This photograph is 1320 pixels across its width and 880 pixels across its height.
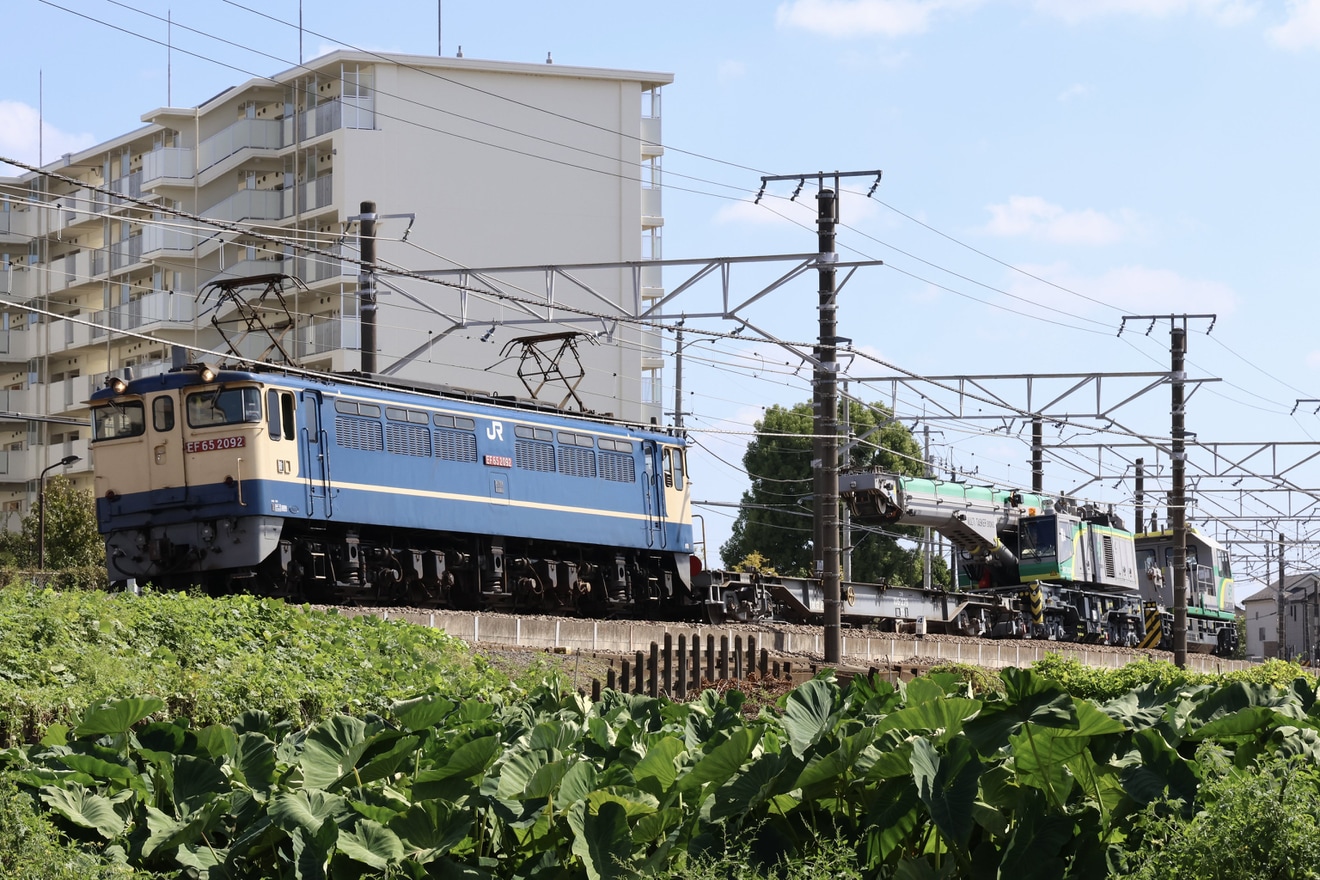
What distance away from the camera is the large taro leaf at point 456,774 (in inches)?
223

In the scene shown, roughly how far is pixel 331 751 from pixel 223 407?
63.2ft

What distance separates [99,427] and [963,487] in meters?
21.3

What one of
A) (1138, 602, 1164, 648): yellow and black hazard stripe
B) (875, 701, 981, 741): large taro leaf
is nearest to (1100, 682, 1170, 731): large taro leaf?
(875, 701, 981, 741): large taro leaf

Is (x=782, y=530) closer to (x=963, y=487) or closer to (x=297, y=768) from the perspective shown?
(x=963, y=487)

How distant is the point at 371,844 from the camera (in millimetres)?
5262

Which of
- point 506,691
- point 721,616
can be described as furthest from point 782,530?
point 506,691

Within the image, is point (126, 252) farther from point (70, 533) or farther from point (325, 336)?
point (70, 533)

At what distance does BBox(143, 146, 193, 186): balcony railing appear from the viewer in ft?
205

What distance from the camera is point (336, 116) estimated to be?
5619 cm

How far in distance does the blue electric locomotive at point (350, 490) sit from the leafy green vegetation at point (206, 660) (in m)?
5.31

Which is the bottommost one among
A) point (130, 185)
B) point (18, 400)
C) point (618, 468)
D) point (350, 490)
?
point (350, 490)

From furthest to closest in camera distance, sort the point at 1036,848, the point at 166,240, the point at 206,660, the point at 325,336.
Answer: the point at 166,240 → the point at 325,336 → the point at 206,660 → the point at 1036,848

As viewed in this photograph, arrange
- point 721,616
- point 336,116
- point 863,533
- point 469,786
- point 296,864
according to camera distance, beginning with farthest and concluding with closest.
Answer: point 863,533, point 336,116, point 721,616, point 469,786, point 296,864

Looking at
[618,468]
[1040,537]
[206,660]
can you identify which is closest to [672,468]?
[618,468]
